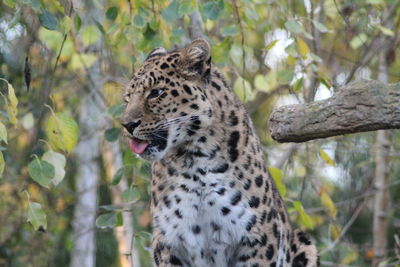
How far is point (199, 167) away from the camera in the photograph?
19.7 ft

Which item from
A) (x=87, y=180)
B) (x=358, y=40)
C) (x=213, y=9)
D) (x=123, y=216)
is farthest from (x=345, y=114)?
(x=87, y=180)

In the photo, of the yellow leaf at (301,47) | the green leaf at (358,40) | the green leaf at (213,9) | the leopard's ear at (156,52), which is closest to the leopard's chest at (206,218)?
the leopard's ear at (156,52)

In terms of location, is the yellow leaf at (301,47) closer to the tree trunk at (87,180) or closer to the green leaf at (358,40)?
the green leaf at (358,40)

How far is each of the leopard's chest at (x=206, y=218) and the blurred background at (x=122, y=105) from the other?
0.68m

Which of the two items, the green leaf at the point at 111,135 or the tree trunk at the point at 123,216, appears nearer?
the green leaf at the point at 111,135

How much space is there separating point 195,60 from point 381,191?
14.6ft

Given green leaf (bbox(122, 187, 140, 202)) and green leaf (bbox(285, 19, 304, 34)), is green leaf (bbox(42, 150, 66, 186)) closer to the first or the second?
green leaf (bbox(122, 187, 140, 202))

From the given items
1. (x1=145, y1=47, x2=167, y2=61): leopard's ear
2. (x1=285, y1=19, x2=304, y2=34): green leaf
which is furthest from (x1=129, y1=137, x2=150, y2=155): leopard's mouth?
(x1=285, y1=19, x2=304, y2=34): green leaf

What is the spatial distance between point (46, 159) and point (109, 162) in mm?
4994

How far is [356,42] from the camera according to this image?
8.75m

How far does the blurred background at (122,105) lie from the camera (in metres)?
6.82

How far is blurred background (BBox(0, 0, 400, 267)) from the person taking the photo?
6.82 metres

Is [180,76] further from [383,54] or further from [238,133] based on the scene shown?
[383,54]

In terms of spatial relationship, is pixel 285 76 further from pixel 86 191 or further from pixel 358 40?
pixel 86 191
